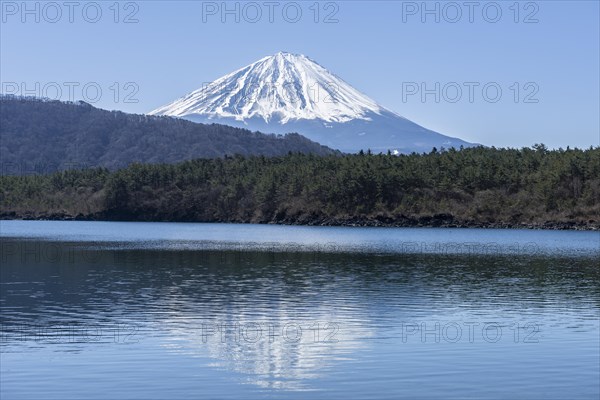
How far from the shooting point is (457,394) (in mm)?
27828

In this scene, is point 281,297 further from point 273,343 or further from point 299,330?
point 273,343

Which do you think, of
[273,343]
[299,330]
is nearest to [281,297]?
[299,330]

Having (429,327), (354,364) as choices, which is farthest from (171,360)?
(429,327)

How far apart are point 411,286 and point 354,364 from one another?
2880cm

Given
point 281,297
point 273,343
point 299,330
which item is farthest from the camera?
point 281,297

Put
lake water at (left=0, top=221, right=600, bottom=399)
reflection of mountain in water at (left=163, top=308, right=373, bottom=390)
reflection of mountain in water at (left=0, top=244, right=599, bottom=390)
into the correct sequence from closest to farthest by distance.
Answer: lake water at (left=0, top=221, right=600, bottom=399) < reflection of mountain in water at (left=163, top=308, right=373, bottom=390) < reflection of mountain in water at (left=0, top=244, right=599, bottom=390)

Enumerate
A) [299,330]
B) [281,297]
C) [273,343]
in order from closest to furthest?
[273,343]
[299,330]
[281,297]

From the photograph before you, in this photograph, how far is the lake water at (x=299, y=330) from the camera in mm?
29188

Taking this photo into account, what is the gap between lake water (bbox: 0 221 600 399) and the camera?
2919cm

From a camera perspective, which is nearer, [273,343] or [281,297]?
[273,343]

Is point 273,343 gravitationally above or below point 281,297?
below

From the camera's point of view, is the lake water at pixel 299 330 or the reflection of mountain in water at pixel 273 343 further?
the reflection of mountain in water at pixel 273 343

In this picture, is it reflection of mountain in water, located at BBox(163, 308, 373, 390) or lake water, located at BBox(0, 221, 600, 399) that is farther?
reflection of mountain in water, located at BBox(163, 308, 373, 390)

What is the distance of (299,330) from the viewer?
40625 mm
